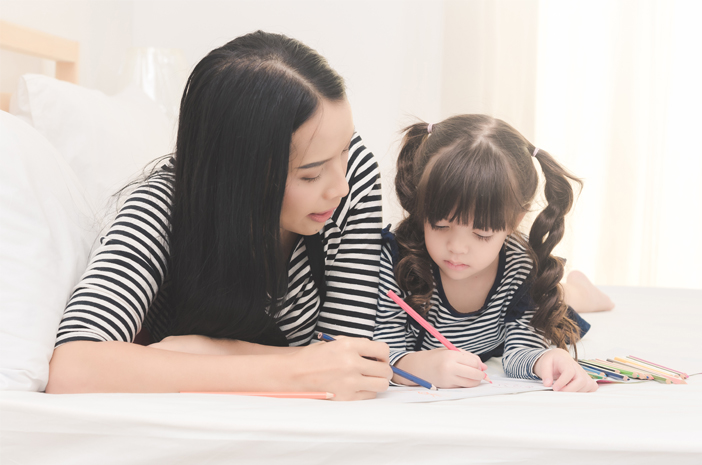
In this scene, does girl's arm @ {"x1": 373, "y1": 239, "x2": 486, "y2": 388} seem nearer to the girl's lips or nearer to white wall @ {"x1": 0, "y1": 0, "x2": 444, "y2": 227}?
the girl's lips

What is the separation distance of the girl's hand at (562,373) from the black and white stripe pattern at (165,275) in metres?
0.28

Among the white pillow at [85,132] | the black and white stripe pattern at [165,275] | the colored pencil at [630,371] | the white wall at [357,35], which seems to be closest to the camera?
the black and white stripe pattern at [165,275]

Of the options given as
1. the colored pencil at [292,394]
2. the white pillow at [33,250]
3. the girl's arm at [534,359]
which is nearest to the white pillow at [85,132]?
the white pillow at [33,250]

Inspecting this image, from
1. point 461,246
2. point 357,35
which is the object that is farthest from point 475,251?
point 357,35

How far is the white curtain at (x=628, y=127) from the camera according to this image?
2443 mm

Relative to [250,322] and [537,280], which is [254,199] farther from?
[537,280]

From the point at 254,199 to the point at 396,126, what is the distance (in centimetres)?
208

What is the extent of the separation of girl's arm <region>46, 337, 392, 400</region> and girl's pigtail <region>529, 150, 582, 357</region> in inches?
17.8

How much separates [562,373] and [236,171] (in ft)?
1.77

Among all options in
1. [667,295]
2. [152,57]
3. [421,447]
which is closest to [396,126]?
[152,57]

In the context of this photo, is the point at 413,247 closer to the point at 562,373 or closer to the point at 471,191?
the point at 471,191

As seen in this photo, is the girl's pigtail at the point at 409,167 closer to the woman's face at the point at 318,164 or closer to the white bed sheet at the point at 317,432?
the woman's face at the point at 318,164

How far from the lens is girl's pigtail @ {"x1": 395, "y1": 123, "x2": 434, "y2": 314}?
1.07 meters

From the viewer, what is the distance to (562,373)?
84 cm
